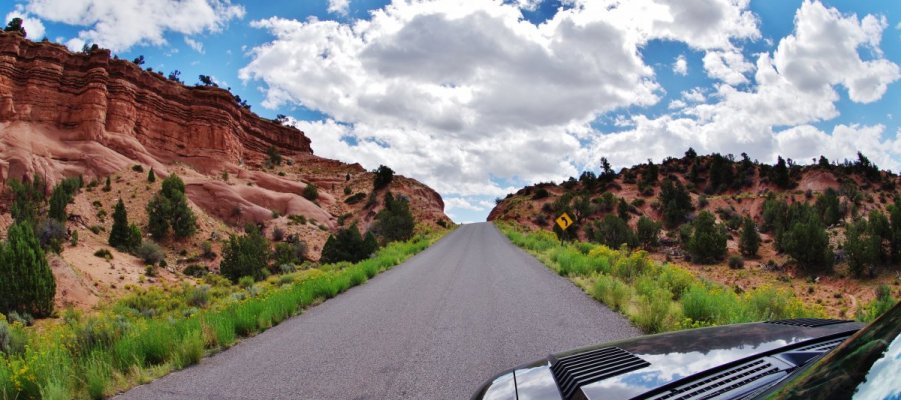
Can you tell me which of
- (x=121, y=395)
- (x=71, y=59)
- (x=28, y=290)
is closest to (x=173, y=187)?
(x=71, y=59)

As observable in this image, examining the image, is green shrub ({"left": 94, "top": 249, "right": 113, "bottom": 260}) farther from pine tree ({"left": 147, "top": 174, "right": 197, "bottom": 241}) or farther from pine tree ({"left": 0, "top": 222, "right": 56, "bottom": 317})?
pine tree ({"left": 0, "top": 222, "right": 56, "bottom": 317})

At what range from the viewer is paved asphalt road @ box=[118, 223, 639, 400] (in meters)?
5.17

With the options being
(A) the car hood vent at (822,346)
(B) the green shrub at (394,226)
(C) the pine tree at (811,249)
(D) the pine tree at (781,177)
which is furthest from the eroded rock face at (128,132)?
(D) the pine tree at (781,177)

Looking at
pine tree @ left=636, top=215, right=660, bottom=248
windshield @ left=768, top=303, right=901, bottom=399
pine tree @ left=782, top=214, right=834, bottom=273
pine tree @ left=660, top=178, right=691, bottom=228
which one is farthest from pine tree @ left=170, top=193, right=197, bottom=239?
pine tree @ left=660, top=178, right=691, bottom=228

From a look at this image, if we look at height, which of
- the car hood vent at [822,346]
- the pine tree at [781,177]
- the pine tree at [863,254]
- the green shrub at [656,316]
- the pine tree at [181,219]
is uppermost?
the pine tree at [781,177]

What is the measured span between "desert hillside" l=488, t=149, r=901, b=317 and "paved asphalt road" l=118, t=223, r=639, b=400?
10338mm

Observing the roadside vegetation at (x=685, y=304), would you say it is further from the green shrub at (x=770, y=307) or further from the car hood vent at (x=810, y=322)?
the car hood vent at (x=810, y=322)

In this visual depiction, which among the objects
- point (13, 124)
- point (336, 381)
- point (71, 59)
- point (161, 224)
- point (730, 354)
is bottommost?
point (336, 381)

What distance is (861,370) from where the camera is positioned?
4.18 ft

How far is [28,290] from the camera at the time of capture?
1977 centimetres

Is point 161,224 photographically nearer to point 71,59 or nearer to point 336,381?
point 71,59

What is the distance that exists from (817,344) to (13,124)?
62.9 meters

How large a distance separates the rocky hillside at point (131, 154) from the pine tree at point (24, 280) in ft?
17.5

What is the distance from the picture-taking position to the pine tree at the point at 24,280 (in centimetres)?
1920
